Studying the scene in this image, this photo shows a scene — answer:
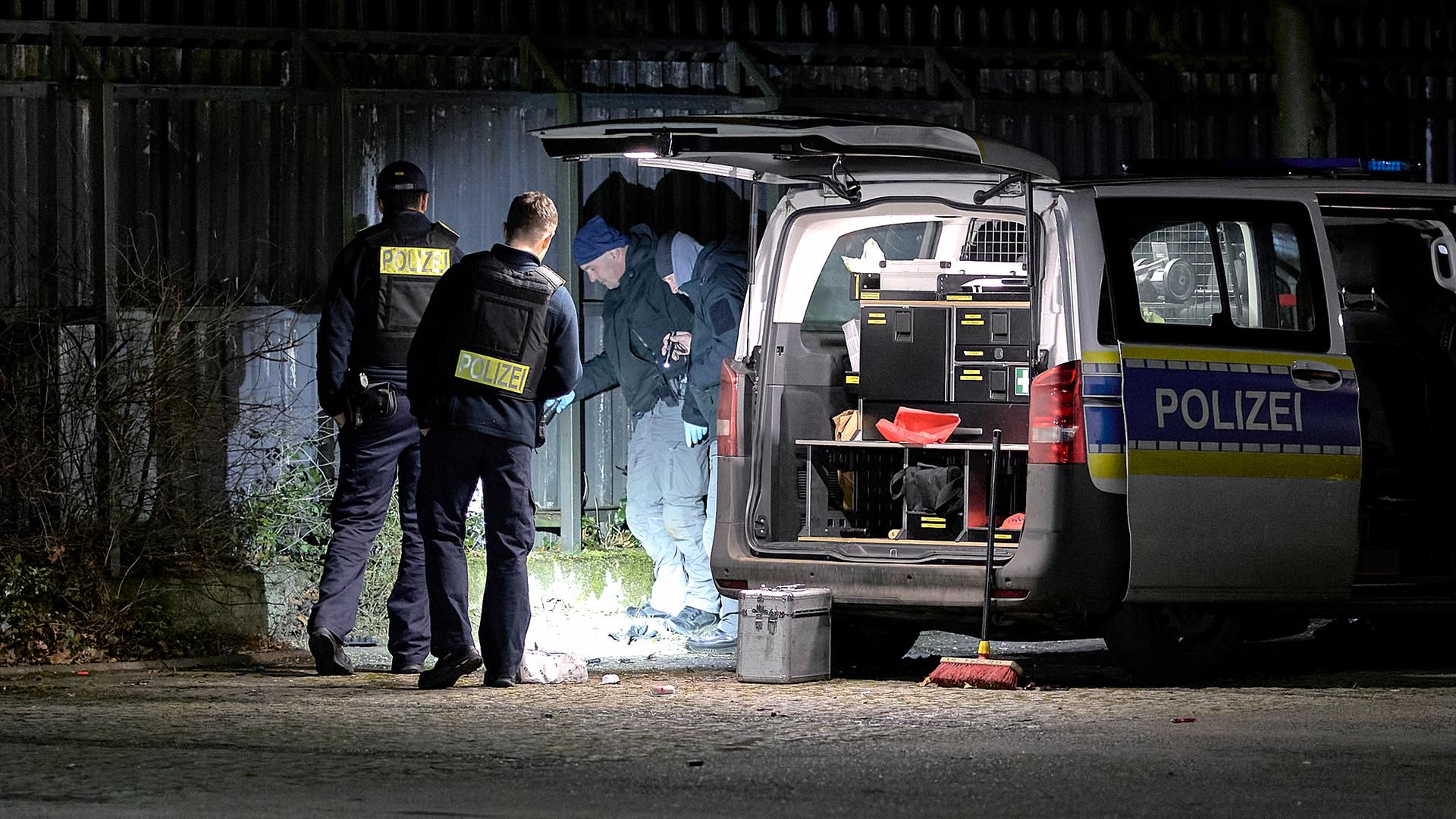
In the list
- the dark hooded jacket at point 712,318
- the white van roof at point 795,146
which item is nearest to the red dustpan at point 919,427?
the white van roof at point 795,146

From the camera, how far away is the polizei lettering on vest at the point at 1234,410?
7.22m

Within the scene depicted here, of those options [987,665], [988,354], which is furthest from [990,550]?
[988,354]

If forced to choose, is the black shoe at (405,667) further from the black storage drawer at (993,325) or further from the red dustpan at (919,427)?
the black storage drawer at (993,325)

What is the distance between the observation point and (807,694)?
7.30 metres

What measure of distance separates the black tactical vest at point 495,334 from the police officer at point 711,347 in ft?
7.79

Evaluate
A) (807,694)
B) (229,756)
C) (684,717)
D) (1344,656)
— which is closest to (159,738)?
(229,756)

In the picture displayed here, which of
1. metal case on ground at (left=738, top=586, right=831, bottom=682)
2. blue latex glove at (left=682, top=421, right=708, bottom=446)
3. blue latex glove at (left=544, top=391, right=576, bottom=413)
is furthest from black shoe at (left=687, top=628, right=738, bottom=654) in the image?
metal case on ground at (left=738, top=586, right=831, bottom=682)

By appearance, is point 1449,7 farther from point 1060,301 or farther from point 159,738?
point 159,738

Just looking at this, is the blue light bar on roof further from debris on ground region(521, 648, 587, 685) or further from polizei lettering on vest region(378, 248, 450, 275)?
debris on ground region(521, 648, 587, 685)

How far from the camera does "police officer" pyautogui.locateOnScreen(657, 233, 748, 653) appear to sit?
389 inches

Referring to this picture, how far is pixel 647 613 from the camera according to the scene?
10312 millimetres

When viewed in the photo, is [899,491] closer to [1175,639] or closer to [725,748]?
[1175,639]

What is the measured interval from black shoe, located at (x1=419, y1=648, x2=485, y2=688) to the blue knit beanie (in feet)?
11.4

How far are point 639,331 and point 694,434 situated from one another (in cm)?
68
